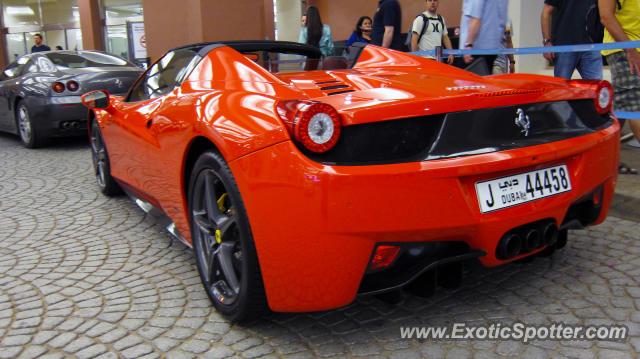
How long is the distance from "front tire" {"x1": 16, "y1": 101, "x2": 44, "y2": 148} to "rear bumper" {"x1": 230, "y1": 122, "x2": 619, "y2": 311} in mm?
6225

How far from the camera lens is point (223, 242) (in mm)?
2500

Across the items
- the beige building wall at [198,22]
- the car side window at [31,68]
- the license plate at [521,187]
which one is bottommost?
the license plate at [521,187]

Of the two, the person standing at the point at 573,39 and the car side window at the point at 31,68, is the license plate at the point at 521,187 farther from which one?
the car side window at the point at 31,68

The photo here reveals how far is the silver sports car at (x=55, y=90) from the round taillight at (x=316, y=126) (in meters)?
5.81

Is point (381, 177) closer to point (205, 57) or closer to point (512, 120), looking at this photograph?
point (512, 120)

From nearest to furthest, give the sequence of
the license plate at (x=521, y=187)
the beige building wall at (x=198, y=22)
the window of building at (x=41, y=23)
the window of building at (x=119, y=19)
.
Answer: the license plate at (x=521, y=187), the beige building wall at (x=198, y=22), the window of building at (x=119, y=19), the window of building at (x=41, y=23)

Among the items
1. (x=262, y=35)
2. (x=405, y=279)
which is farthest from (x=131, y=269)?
(x=262, y=35)

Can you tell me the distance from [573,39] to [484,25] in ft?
2.60

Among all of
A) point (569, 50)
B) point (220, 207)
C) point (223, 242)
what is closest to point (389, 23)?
point (569, 50)

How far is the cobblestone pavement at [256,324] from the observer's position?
88.9 inches

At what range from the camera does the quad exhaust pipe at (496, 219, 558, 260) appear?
2.20 metres

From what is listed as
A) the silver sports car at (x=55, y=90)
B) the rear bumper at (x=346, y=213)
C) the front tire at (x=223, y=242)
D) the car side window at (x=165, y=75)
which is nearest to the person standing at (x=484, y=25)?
the car side window at (x=165, y=75)

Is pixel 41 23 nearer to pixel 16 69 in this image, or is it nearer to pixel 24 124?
pixel 16 69

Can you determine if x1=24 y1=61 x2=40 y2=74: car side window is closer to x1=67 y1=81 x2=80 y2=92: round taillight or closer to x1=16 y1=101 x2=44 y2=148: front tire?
x1=16 y1=101 x2=44 y2=148: front tire
